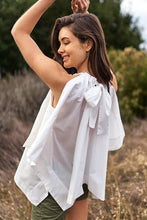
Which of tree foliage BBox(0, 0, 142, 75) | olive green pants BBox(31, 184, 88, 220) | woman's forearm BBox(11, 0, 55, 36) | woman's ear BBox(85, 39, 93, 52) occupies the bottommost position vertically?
tree foliage BBox(0, 0, 142, 75)

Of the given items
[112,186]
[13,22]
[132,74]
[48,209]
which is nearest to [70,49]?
[48,209]

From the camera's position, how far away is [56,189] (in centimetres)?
157

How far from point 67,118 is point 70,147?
0.16 metres

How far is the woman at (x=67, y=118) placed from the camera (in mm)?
1515

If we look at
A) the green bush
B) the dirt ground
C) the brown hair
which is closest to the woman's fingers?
the brown hair

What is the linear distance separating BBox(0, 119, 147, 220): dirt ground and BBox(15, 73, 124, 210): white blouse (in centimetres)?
67

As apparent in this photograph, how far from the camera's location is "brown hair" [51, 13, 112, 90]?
5.23 feet

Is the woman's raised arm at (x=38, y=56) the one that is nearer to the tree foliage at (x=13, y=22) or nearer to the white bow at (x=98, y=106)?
the white bow at (x=98, y=106)

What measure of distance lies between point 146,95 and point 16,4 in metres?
3.92

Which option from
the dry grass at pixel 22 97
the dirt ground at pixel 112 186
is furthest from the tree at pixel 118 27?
the dirt ground at pixel 112 186

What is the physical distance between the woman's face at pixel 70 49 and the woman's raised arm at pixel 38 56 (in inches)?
3.9

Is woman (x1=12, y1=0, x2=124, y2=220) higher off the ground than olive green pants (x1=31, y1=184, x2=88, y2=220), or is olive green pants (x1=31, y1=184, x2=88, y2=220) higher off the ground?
woman (x1=12, y1=0, x2=124, y2=220)

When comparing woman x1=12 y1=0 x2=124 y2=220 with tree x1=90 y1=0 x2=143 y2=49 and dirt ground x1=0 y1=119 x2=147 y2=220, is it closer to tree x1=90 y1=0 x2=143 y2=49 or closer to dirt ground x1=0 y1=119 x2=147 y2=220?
dirt ground x1=0 y1=119 x2=147 y2=220

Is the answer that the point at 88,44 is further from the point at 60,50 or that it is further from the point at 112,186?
the point at 112,186
